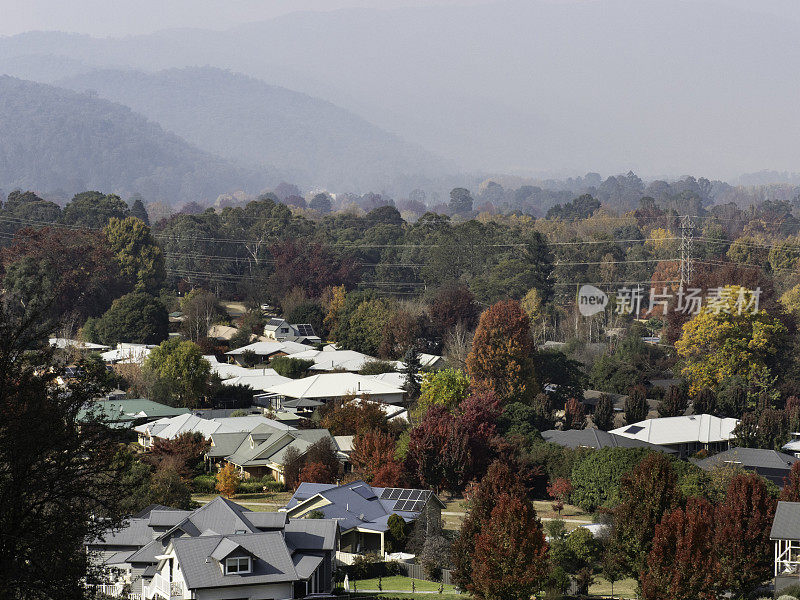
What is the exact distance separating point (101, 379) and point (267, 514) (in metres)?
12.1

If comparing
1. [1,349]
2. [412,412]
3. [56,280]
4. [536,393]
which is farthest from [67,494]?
[56,280]

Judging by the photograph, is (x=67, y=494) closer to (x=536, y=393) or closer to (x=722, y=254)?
(x=536, y=393)

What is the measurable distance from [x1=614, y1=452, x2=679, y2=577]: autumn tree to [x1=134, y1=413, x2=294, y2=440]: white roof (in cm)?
2107

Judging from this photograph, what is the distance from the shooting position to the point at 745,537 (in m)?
27.8

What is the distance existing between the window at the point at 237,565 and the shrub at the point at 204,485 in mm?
14584

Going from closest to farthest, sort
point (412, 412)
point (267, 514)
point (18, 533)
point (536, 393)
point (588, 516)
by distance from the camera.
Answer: point (18, 533) < point (267, 514) < point (588, 516) < point (412, 412) < point (536, 393)

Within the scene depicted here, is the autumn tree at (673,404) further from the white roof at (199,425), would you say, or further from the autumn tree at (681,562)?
the autumn tree at (681,562)

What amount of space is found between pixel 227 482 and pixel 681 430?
19789 millimetres

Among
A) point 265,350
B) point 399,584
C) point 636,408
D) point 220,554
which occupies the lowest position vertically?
point 399,584

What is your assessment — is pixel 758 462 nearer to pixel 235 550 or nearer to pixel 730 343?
pixel 730 343

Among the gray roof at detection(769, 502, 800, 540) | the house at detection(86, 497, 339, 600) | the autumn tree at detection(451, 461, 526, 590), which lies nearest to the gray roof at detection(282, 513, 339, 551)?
the house at detection(86, 497, 339, 600)

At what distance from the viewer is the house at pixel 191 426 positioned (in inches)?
1779

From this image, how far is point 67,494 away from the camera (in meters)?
17.2

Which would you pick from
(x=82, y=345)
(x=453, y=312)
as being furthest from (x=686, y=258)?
(x=82, y=345)
